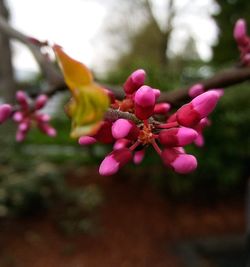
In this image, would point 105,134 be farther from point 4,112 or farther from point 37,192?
point 37,192

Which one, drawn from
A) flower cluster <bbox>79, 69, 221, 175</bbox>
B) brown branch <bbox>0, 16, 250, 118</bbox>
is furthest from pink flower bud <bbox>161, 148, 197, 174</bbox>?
brown branch <bbox>0, 16, 250, 118</bbox>

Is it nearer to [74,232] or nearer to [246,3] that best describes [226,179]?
[74,232]

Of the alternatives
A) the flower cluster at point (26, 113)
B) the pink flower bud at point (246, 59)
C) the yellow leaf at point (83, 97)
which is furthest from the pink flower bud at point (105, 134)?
the pink flower bud at point (246, 59)

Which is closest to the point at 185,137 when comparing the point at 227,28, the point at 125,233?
the point at 125,233

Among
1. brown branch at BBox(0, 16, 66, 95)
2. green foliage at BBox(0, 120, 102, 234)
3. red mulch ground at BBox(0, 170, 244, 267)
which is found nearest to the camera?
brown branch at BBox(0, 16, 66, 95)

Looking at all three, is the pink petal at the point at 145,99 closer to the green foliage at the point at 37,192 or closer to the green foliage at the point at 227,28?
the green foliage at the point at 37,192

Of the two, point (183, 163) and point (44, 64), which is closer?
point (183, 163)

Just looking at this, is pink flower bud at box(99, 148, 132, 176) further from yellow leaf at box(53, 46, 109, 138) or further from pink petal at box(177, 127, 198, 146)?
yellow leaf at box(53, 46, 109, 138)

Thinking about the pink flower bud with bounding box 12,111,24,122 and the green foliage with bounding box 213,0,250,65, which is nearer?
the pink flower bud with bounding box 12,111,24,122
